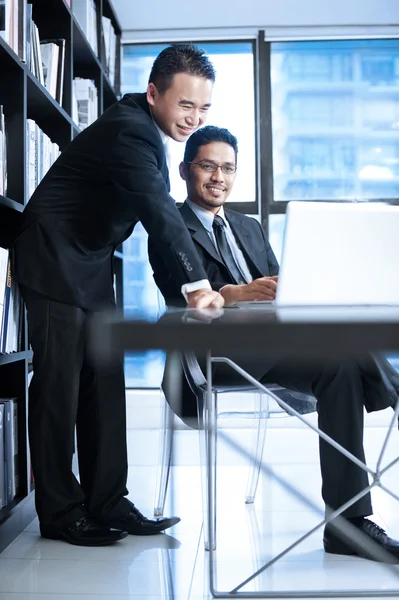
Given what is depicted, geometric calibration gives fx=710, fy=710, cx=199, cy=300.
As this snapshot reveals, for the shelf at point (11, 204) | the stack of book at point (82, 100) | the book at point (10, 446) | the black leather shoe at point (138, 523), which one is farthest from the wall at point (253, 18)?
the black leather shoe at point (138, 523)

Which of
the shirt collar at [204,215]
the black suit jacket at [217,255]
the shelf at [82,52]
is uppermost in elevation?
the shelf at [82,52]

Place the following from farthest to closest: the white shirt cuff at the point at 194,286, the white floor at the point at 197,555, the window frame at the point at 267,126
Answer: the window frame at the point at 267,126
the white floor at the point at 197,555
the white shirt cuff at the point at 194,286

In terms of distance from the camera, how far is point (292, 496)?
275 centimetres

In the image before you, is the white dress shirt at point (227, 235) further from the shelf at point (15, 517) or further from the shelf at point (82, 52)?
the shelf at point (15, 517)

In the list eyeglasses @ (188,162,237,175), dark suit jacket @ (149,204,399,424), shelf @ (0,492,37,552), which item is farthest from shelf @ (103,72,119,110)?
shelf @ (0,492,37,552)

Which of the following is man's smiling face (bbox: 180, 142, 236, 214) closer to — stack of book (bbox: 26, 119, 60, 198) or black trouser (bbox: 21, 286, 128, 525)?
stack of book (bbox: 26, 119, 60, 198)

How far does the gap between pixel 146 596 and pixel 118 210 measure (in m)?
1.12

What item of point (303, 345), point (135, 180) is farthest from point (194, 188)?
point (303, 345)

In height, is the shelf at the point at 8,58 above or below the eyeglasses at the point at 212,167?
above

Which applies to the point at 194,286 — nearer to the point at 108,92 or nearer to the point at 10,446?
the point at 10,446

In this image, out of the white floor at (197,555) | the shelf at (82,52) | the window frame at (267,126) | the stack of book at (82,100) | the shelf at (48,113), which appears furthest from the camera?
the window frame at (267,126)

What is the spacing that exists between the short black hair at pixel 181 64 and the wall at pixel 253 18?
172 centimetres

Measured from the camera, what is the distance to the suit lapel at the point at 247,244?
2.58 metres

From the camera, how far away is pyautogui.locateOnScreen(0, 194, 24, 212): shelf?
2.03 metres
